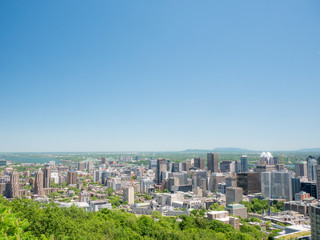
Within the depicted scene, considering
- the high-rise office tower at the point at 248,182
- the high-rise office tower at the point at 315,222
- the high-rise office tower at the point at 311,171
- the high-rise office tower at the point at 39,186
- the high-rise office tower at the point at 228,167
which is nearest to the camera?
the high-rise office tower at the point at 315,222

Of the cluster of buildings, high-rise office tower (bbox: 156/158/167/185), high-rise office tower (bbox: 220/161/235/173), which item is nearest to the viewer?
the cluster of buildings

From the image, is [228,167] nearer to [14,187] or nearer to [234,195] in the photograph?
[234,195]

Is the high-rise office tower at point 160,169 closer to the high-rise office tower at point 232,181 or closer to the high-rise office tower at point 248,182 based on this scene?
the high-rise office tower at point 232,181

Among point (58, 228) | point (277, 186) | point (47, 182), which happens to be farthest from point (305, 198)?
point (47, 182)

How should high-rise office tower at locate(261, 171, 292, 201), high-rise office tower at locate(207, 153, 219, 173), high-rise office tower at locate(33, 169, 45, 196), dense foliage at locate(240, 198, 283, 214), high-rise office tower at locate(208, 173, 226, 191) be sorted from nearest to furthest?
dense foliage at locate(240, 198, 283, 214), high-rise office tower at locate(261, 171, 292, 201), high-rise office tower at locate(33, 169, 45, 196), high-rise office tower at locate(208, 173, 226, 191), high-rise office tower at locate(207, 153, 219, 173)

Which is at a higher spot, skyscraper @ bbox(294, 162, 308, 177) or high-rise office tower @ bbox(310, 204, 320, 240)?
high-rise office tower @ bbox(310, 204, 320, 240)

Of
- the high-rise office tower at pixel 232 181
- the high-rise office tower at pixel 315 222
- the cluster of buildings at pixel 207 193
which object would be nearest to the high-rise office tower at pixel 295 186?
the cluster of buildings at pixel 207 193

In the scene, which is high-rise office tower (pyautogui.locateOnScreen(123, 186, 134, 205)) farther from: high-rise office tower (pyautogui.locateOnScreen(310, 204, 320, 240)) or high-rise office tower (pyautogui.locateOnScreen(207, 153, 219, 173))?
high-rise office tower (pyautogui.locateOnScreen(207, 153, 219, 173))

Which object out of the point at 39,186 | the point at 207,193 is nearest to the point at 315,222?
the point at 207,193

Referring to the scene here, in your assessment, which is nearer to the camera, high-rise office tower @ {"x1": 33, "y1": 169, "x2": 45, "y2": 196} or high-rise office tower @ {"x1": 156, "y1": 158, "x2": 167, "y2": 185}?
high-rise office tower @ {"x1": 33, "y1": 169, "x2": 45, "y2": 196}

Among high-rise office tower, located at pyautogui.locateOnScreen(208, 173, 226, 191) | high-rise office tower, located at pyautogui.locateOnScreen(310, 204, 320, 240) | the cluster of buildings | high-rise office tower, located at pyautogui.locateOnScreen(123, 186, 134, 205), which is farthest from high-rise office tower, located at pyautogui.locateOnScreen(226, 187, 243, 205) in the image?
high-rise office tower, located at pyautogui.locateOnScreen(310, 204, 320, 240)
